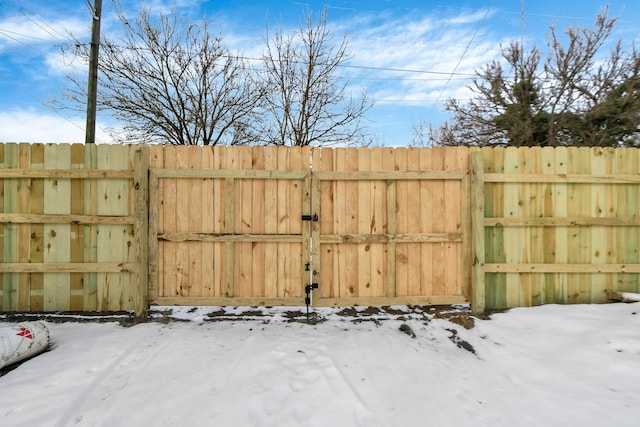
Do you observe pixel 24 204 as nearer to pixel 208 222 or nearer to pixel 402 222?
pixel 208 222

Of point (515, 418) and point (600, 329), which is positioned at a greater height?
point (600, 329)

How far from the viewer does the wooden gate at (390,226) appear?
12.3 ft

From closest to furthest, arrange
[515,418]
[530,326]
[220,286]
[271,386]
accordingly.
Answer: [515,418] → [271,386] → [530,326] → [220,286]

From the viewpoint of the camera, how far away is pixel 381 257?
12.4ft

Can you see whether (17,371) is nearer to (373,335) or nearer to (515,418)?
(373,335)

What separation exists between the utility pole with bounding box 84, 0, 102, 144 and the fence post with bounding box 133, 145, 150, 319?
Result: 2.92 m

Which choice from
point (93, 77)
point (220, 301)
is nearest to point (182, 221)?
point (220, 301)

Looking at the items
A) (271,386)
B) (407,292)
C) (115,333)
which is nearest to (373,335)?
(407,292)

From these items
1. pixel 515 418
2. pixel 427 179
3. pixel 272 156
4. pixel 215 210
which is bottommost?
pixel 515 418

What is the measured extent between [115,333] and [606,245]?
614 centimetres

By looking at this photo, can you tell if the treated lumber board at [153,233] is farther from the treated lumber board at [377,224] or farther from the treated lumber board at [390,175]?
the treated lumber board at [377,224]

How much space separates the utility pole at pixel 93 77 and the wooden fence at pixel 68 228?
2.05 m

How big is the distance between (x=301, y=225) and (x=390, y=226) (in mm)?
1138

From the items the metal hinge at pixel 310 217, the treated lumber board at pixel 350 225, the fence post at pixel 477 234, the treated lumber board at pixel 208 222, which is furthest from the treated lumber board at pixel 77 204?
the fence post at pixel 477 234
